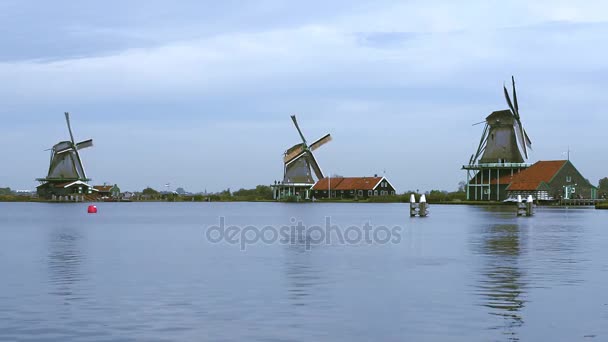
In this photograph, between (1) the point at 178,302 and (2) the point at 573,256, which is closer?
(1) the point at 178,302

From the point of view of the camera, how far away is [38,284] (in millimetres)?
22922

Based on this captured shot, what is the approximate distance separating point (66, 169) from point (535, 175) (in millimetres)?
86582

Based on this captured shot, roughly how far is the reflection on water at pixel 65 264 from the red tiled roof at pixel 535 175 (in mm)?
72694

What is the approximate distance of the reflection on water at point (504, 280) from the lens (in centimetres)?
1716

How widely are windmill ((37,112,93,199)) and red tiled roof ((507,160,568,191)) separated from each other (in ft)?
266

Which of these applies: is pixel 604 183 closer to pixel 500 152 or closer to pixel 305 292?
pixel 500 152

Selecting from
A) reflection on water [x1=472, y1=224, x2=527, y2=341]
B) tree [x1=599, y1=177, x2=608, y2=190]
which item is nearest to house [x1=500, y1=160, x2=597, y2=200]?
tree [x1=599, y1=177, x2=608, y2=190]

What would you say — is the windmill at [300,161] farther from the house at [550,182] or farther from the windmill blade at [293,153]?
the house at [550,182]

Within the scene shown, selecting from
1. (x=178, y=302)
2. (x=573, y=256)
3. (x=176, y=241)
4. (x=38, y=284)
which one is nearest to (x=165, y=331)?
(x=178, y=302)

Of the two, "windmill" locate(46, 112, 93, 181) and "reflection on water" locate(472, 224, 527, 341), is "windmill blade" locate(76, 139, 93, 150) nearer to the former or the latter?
"windmill" locate(46, 112, 93, 181)

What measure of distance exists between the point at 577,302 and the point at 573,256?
13.5 meters

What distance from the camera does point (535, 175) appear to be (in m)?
108

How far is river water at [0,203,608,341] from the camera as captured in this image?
1561 cm

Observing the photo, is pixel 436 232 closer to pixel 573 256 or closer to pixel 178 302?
pixel 573 256
